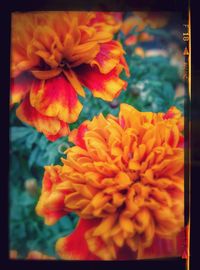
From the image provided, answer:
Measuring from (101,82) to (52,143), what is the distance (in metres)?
0.44

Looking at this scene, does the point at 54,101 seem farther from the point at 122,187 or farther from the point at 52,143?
the point at 122,187

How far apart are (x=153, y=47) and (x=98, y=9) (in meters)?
0.37

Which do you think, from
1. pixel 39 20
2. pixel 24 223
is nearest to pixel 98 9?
pixel 39 20

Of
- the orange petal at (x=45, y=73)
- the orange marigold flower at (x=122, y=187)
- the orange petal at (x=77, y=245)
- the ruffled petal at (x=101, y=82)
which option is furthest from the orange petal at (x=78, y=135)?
the orange petal at (x=77, y=245)

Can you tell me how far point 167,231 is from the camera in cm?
199

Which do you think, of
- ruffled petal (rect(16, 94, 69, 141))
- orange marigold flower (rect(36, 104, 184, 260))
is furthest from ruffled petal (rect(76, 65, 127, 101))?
ruffled petal (rect(16, 94, 69, 141))

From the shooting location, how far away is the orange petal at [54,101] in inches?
79.4

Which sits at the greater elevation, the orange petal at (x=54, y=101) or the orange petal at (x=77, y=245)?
the orange petal at (x=54, y=101)

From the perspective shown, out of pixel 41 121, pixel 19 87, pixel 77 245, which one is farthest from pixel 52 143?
pixel 77 245

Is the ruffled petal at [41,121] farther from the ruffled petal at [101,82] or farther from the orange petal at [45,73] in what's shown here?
the ruffled petal at [101,82]

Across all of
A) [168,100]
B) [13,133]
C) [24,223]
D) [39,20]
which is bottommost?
[24,223]

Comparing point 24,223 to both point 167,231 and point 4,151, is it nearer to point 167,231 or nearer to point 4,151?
point 4,151

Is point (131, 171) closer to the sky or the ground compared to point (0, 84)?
closer to the ground

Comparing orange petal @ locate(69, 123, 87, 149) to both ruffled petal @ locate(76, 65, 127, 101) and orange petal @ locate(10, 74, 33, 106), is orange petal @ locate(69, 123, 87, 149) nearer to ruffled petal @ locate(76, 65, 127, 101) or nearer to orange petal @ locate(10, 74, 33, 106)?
ruffled petal @ locate(76, 65, 127, 101)
